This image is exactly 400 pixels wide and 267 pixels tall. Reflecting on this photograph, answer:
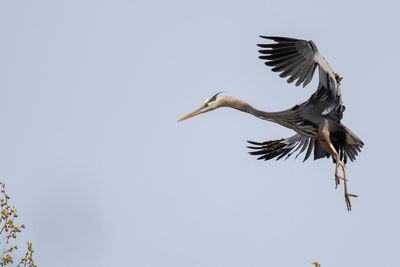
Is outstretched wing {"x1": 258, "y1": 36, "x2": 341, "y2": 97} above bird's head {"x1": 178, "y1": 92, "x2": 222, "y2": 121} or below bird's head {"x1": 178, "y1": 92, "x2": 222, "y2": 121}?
above

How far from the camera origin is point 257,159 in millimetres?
12578

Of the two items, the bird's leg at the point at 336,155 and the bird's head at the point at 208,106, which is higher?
the bird's head at the point at 208,106

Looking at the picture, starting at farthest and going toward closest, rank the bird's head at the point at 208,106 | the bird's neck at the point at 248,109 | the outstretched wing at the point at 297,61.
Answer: the bird's head at the point at 208,106
the bird's neck at the point at 248,109
the outstretched wing at the point at 297,61

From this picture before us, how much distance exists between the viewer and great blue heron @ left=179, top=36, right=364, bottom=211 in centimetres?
Answer: 1024

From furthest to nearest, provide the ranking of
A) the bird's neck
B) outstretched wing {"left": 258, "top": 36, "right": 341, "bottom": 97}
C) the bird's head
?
the bird's head → the bird's neck → outstretched wing {"left": 258, "top": 36, "right": 341, "bottom": 97}

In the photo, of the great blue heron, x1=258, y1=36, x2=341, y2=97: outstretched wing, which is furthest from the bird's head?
x1=258, y1=36, x2=341, y2=97: outstretched wing

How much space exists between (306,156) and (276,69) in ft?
8.31

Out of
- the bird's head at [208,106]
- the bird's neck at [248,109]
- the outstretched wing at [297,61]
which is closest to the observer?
the outstretched wing at [297,61]

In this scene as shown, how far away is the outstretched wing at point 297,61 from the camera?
10.2 m

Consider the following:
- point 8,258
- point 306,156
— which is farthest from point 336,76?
point 8,258

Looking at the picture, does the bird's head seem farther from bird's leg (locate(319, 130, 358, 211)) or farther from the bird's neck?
bird's leg (locate(319, 130, 358, 211))

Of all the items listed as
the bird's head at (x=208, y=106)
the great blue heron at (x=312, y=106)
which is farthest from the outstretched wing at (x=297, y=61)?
the bird's head at (x=208, y=106)

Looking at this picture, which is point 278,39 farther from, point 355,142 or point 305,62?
point 355,142

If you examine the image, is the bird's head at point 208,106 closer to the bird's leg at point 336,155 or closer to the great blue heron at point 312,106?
the great blue heron at point 312,106
